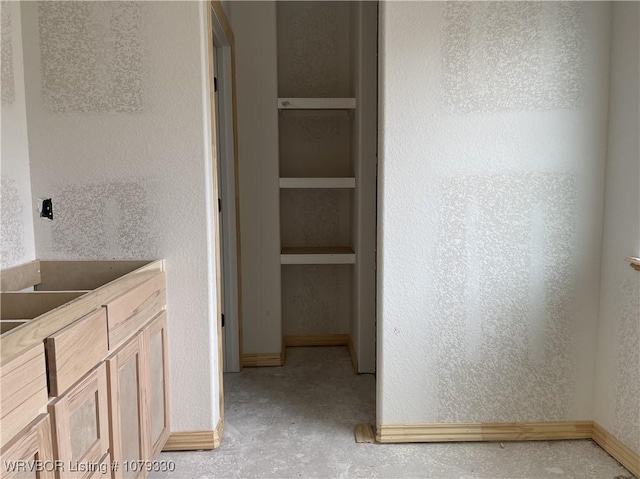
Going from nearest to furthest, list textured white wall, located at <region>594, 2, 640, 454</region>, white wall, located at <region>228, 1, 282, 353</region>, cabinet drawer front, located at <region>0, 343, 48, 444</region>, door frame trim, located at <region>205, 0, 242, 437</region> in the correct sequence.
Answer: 1. cabinet drawer front, located at <region>0, 343, 48, 444</region>
2. textured white wall, located at <region>594, 2, 640, 454</region>
3. door frame trim, located at <region>205, 0, 242, 437</region>
4. white wall, located at <region>228, 1, 282, 353</region>

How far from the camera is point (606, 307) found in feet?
6.97

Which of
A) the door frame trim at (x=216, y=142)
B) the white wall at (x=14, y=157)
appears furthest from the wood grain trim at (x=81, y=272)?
the door frame trim at (x=216, y=142)

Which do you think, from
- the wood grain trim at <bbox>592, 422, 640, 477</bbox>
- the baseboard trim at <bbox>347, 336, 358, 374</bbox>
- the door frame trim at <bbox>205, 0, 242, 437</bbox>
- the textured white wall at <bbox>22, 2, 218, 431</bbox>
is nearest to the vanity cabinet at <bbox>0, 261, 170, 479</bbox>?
the textured white wall at <bbox>22, 2, 218, 431</bbox>

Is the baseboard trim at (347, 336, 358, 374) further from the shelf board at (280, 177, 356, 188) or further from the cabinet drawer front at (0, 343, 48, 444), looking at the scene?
the cabinet drawer front at (0, 343, 48, 444)

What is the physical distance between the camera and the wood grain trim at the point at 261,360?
10.6 feet

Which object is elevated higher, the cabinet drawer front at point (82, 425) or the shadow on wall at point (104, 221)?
the shadow on wall at point (104, 221)

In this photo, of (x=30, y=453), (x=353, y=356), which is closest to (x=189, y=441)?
(x=30, y=453)

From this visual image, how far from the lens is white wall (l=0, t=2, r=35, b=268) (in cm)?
185

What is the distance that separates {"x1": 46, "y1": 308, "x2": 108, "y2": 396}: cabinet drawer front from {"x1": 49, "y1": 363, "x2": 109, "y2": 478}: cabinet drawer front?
4 cm

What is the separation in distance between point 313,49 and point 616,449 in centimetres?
313

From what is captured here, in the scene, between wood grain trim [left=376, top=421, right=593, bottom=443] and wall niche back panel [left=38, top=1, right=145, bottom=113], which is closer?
wall niche back panel [left=38, top=1, right=145, bottom=113]

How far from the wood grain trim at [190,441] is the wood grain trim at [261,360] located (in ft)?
3.54

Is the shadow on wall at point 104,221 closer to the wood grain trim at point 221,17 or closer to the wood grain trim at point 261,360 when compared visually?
the wood grain trim at point 221,17

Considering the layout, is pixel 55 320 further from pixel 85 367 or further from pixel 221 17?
pixel 221 17
